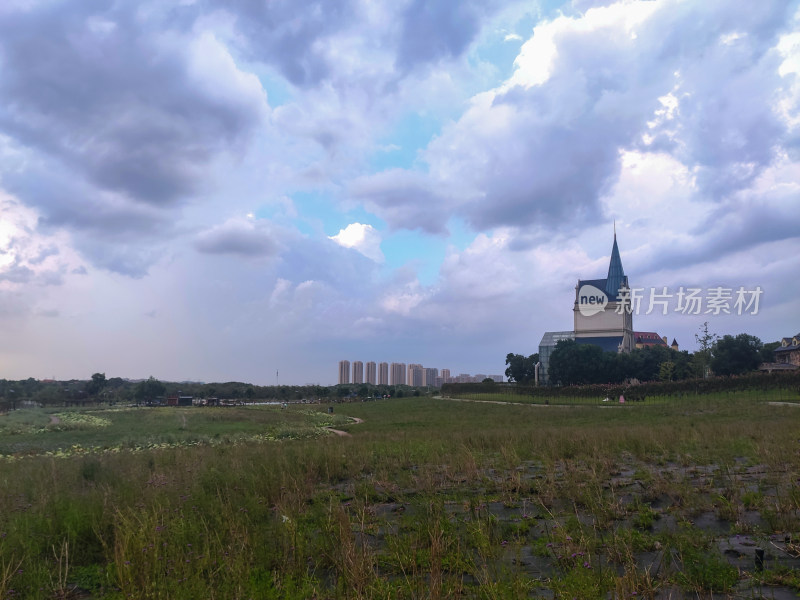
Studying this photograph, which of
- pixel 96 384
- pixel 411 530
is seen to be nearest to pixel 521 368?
pixel 96 384

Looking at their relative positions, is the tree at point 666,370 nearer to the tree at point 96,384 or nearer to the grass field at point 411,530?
the grass field at point 411,530

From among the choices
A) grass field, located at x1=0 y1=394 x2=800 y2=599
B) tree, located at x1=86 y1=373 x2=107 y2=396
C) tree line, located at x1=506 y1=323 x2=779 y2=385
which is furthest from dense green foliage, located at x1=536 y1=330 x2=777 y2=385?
tree, located at x1=86 y1=373 x2=107 y2=396

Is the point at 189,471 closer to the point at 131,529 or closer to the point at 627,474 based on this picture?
the point at 131,529

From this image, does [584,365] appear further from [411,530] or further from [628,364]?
[411,530]

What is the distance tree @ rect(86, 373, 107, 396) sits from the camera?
113812 millimetres

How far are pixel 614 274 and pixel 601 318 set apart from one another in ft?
59.4

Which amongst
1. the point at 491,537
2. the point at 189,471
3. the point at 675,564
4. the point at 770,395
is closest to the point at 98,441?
the point at 189,471

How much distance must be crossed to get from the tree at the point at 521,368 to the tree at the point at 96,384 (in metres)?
91.7

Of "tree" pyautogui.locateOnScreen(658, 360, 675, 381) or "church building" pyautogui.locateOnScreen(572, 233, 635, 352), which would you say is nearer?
"tree" pyautogui.locateOnScreen(658, 360, 675, 381)

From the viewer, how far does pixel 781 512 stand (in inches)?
258

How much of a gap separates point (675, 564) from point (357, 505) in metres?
3.91

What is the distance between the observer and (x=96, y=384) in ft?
376

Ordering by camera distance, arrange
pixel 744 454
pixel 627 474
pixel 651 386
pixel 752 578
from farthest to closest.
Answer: pixel 651 386 < pixel 744 454 < pixel 627 474 < pixel 752 578

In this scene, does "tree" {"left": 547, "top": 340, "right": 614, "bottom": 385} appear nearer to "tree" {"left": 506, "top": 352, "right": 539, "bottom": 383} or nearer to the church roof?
"tree" {"left": 506, "top": 352, "right": 539, "bottom": 383}
